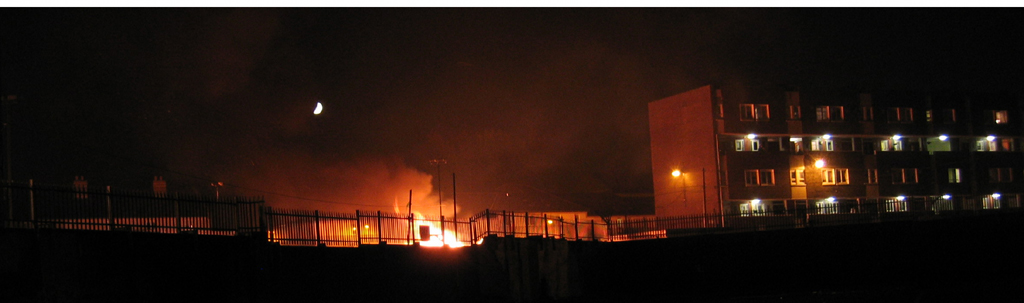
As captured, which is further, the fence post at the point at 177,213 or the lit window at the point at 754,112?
the lit window at the point at 754,112

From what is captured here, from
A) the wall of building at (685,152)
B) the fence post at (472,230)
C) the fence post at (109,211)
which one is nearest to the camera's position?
the fence post at (109,211)

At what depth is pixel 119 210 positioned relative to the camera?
39.3 feet

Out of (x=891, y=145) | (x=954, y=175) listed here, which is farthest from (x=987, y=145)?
(x=891, y=145)

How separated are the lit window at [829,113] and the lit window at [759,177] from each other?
17.8 ft

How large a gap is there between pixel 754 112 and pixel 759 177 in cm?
420

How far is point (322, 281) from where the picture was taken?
51.4 feet

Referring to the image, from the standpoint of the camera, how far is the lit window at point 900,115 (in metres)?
58.2

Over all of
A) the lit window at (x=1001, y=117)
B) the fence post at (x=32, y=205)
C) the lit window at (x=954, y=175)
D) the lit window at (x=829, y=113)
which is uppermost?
the lit window at (x=829, y=113)

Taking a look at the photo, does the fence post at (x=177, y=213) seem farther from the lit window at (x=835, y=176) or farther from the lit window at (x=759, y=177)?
the lit window at (x=835, y=176)

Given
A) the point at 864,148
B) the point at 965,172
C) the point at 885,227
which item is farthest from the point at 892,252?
the point at 965,172

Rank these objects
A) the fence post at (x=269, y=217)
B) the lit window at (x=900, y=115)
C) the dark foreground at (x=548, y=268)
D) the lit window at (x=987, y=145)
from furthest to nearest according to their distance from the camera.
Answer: the lit window at (x=987, y=145)
the lit window at (x=900, y=115)
the fence post at (x=269, y=217)
the dark foreground at (x=548, y=268)

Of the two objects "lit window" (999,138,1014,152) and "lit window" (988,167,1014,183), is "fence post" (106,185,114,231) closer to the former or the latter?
"lit window" (988,167,1014,183)

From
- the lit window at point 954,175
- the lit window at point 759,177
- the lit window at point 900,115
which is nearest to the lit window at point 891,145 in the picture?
the lit window at point 900,115

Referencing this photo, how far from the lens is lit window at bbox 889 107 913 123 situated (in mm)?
→ 58250
